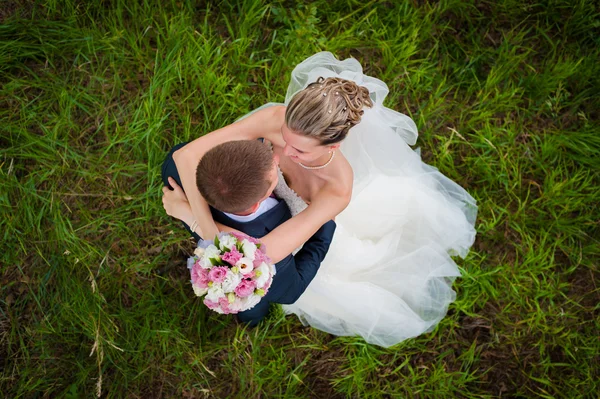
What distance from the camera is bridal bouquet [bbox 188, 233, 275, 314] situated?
6.61 ft

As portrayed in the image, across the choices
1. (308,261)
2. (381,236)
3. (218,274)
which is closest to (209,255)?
(218,274)

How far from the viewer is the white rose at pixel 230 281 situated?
6.55 ft

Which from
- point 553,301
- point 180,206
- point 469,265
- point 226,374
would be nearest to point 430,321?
point 469,265

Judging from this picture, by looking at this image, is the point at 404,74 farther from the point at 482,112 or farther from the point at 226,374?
the point at 226,374

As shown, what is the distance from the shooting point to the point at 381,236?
330 cm

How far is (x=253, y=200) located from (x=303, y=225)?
49cm

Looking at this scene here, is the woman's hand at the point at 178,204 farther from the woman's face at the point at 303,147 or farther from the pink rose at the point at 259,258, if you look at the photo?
the pink rose at the point at 259,258

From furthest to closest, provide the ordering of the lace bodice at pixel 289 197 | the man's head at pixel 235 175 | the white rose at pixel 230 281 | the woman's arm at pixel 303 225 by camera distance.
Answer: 1. the lace bodice at pixel 289 197
2. the woman's arm at pixel 303 225
3. the man's head at pixel 235 175
4. the white rose at pixel 230 281

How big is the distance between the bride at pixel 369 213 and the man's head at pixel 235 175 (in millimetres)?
470

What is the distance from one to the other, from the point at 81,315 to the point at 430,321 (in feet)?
8.91

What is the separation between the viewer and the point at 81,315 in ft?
11.9

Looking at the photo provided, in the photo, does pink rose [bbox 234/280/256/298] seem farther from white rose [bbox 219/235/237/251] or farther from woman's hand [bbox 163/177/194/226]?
woman's hand [bbox 163/177/194/226]

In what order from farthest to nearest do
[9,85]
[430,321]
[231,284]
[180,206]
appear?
[9,85]
[430,321]
[180,206]
[231,284]

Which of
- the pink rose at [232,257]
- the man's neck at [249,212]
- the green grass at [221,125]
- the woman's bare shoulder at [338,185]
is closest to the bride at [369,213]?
the woman's bare shoulder at [338,185]
